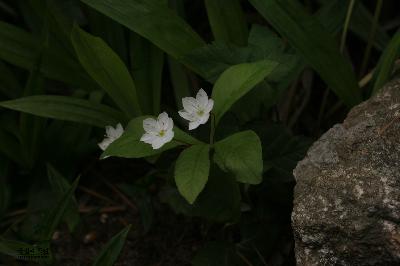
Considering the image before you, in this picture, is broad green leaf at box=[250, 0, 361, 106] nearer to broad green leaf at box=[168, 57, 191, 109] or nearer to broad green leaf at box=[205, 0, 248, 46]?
broad green leaf at box=[205, 0, 248, 46]

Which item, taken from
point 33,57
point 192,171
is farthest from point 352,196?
point 33,57

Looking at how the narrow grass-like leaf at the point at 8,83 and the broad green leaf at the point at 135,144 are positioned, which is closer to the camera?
the broad green leaf at the point at 135,144

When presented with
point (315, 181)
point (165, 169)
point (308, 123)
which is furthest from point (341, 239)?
point (308, 123)

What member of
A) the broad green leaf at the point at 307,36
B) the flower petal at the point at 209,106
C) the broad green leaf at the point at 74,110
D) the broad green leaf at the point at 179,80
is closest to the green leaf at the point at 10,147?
the broad green leaf at the point at 74,110

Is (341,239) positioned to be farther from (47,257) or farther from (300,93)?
(300,93)

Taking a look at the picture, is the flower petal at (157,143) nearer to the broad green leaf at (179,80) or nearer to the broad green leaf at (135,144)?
the broad green leaf at (135,144)

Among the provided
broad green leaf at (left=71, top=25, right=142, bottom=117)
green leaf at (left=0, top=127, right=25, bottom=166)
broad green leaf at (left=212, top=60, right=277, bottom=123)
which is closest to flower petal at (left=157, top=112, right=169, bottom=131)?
broad green leaf at (left=212, top=60, right=277, bottom=123)
